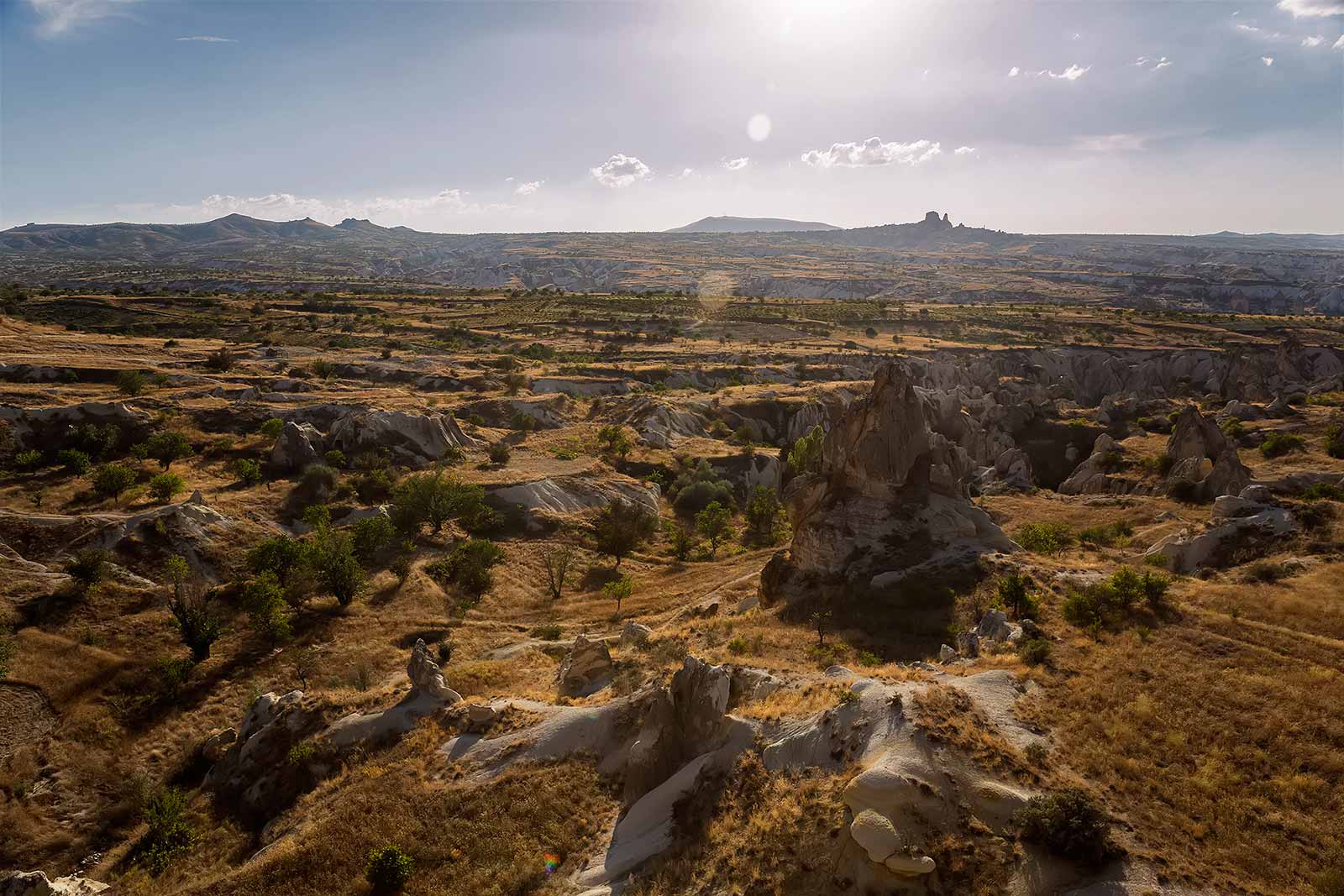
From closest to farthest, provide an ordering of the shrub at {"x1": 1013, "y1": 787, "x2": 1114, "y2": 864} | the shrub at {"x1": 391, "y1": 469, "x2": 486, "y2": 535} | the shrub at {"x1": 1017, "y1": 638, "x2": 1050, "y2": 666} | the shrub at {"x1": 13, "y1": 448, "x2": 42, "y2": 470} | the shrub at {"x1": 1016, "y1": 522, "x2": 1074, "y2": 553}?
the shrub at {"x1": 1013, "y1": 787, "x2": 1114, "y2": 864} < the shrub at {"x1": 1017, "y1": 638, "x2": 1050, "y2": 666} < the shrub at {"x1": 1016, "y1": 522, "x2": 1074, "y2": 553} < the shrub at {"x1": 13, "y1": 448, "x2": 42, "y2": 470} < the shrub at {"x1": 391, "y1": 469, "x2": 486, "y2": 535}

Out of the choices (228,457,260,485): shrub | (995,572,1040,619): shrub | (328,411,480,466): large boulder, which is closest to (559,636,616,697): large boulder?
(995,572,1040,619): shrub

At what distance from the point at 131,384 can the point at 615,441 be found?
45.4m

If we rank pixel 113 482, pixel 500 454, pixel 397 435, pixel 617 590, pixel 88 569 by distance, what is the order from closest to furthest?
pixel 88 569 < pixel 617 590 < pixel 113 482 < pixel 397 435 < pixel 500 454

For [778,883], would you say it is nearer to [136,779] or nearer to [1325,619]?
[1325,619]

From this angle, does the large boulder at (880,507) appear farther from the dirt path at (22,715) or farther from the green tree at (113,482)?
the green tree at (113,482)

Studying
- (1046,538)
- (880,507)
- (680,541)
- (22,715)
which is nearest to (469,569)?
(680,541)

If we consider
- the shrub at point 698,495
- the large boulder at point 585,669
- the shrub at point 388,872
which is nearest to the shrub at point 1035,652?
the large boulder at point 585,669

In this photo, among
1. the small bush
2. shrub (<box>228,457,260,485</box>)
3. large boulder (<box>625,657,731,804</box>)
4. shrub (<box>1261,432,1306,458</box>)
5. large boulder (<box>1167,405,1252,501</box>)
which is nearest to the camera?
large boulder (<box>625,657,731,804</box>)

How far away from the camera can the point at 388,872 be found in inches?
666

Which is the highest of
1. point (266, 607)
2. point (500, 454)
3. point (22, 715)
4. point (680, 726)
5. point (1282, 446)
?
point (1282, 446)

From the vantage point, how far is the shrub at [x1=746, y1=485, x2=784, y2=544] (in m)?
51.9

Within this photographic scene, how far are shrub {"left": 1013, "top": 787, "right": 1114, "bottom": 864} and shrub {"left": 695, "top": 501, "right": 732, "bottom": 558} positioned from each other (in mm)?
35514

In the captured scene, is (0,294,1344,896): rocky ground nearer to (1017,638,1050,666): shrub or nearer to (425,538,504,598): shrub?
(1017,638,1050,666): shrub

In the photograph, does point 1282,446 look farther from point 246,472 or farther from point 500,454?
point 246,472
